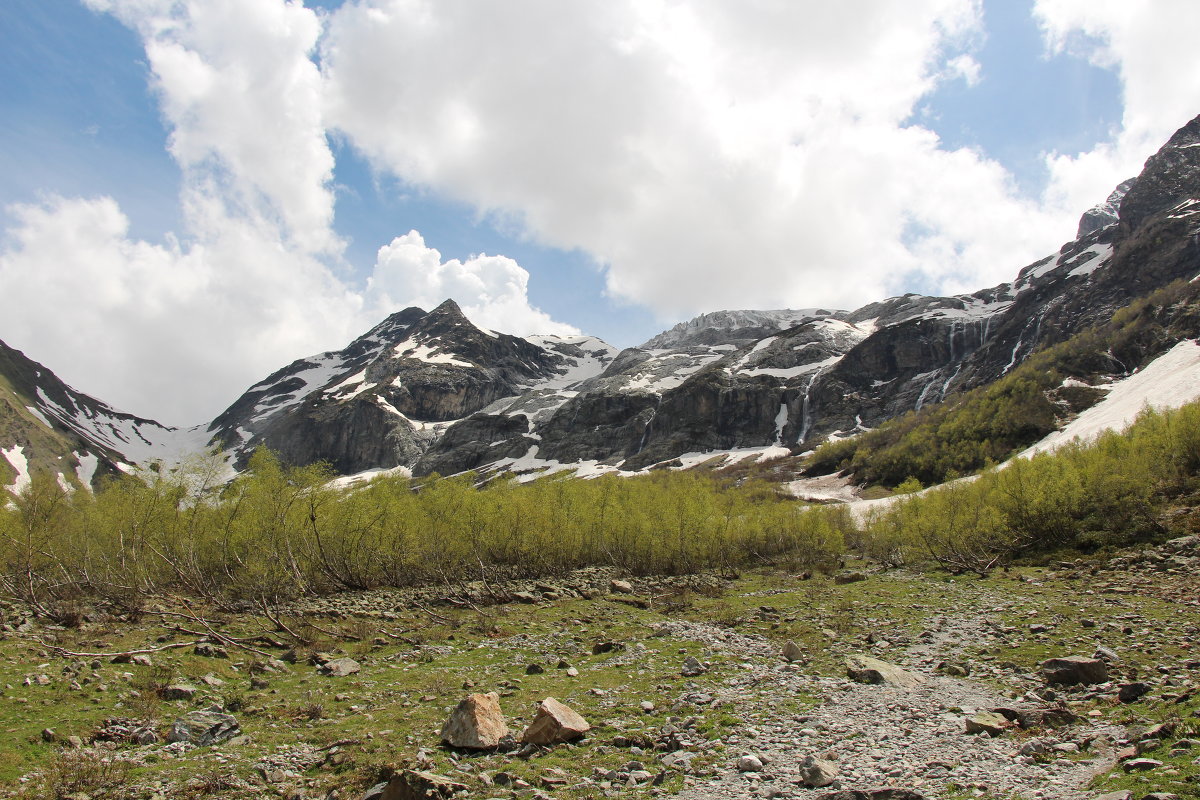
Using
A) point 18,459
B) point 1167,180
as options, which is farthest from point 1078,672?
point 18,459

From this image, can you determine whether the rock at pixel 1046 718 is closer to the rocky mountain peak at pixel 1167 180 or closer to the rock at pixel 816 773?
the rock at pixel 816 773

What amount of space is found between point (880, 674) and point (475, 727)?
10.5 metres

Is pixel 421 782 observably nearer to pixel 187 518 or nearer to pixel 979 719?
pixel 979 719

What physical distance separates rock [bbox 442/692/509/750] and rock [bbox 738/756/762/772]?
14.6 feet

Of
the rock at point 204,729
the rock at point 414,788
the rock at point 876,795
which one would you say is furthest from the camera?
the rock at point 204,729

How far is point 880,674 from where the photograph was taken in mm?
14328

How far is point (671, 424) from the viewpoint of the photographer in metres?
183

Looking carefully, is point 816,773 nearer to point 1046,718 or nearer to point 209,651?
point 1046,718

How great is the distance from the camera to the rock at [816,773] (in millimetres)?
8297

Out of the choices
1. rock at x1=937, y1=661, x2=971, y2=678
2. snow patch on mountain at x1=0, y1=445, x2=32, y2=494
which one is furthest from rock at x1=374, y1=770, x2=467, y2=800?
snow patch on mountain at x1=0, y1=445, x2=32, y2=494

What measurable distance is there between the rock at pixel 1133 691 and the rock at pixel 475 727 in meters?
11.8

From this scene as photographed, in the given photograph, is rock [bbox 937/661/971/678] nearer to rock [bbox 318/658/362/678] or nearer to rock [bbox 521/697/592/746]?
rock [bbox 521/697/592/746]

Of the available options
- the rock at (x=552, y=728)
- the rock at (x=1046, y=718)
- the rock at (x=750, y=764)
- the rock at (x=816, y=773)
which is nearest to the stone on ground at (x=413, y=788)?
the rock at (x=552, y=728)

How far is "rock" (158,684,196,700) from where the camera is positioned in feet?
43.6
